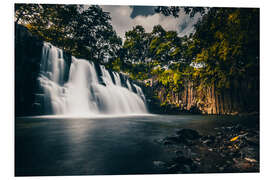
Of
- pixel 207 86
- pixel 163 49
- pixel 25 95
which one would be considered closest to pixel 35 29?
pixel 25 95

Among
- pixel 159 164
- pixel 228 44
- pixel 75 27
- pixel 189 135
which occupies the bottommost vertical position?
pixel 159 164

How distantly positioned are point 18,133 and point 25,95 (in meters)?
0.97

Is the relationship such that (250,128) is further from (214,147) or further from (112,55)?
(112,55)

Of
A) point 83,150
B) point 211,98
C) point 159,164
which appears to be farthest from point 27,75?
point 211,98

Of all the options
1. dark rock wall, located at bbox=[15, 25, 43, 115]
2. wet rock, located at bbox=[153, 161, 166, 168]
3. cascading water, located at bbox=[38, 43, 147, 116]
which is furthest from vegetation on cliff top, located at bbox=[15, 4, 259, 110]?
wet rock, located at bbox=[153, 161, 166, 168]

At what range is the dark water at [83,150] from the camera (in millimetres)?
1749

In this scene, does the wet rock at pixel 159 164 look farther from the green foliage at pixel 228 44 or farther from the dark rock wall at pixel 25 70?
the dark rock wall at pixel 25 70

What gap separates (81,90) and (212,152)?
3876 mm

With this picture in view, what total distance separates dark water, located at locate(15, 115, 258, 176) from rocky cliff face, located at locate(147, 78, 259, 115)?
1.25m

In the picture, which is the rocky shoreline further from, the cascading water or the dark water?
the cascading water

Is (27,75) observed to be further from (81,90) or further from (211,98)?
(211,98)

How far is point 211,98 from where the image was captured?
378 cm

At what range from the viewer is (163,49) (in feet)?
12.6

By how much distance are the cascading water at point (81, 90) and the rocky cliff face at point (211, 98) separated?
99 cm
